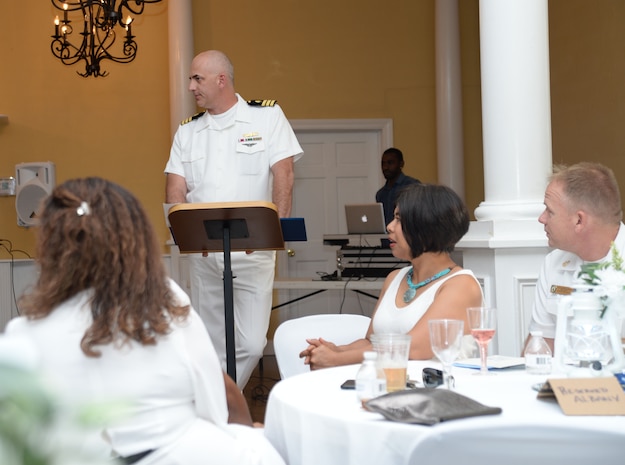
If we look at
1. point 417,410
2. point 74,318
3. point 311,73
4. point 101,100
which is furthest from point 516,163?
point 101,100

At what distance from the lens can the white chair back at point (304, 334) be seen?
3.00 m

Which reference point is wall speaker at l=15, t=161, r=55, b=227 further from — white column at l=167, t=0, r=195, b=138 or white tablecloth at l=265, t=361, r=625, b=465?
white tablecloth at l=265, t=361, r=625, b=465

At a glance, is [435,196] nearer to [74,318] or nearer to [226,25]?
[74,318]

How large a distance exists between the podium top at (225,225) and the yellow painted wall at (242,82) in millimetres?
5079

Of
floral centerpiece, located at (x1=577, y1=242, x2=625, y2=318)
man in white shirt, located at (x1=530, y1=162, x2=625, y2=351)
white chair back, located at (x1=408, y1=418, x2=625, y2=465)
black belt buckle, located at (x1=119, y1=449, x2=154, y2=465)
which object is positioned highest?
man in white shirt, located at (x1=530, y1=162, x2=625, y2=351)

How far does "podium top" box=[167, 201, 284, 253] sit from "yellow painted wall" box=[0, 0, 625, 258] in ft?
16.7

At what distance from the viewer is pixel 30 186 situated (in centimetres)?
826

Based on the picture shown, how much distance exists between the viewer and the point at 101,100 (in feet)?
28.1

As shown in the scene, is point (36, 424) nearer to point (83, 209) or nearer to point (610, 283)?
point (83, 209)

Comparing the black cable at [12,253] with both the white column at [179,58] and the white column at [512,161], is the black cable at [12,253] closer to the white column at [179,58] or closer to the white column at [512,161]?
the white column at [179,58]

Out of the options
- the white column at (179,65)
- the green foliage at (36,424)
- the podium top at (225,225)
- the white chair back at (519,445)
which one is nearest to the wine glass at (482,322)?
the white chair back at (519,445)

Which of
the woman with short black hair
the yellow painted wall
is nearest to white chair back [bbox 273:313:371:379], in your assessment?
the woman with short black hair

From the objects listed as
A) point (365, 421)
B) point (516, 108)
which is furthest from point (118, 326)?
point (516, 108)

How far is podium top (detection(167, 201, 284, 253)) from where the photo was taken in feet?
11.2
